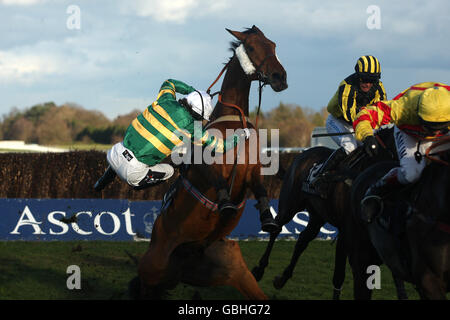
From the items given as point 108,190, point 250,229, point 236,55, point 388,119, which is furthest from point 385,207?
point 108,190

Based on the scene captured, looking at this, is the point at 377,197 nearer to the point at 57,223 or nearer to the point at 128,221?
the point at 128,221

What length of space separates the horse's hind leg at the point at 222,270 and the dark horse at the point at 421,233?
1.04 meters

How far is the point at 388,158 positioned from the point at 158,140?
2150mm

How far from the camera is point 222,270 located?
4871 mm

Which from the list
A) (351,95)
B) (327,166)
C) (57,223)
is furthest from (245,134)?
(57,223)

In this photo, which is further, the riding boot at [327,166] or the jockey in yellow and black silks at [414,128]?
the riding boot at [327,166]

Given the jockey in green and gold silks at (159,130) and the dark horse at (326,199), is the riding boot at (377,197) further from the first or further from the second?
the jockey in green and gold silks at (159,130)

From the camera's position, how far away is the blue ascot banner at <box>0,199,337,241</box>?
10.6m

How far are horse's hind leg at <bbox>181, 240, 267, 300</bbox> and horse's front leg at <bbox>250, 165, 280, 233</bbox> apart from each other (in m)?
0.47

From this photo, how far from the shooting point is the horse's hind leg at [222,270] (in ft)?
15.9

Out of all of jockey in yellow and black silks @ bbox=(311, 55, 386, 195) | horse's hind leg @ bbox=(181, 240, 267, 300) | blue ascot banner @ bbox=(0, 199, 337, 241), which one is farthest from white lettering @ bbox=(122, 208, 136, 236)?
horse's hind leg @ bbox=(181, 240, 267, 300)

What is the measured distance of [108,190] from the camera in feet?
41.5

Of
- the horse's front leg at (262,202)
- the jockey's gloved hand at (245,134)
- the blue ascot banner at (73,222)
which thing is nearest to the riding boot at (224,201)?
the horse's front leg at (262,202)

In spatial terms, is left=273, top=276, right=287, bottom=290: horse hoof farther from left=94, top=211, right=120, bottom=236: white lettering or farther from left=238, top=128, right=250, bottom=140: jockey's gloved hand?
left=94, top=211, right=120, bottom=236: white lettering
